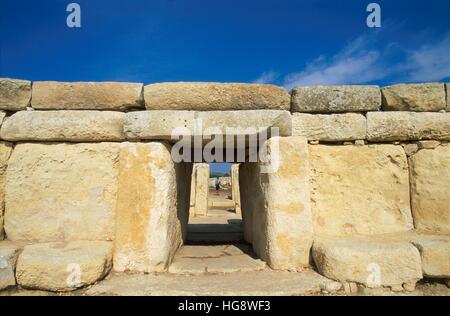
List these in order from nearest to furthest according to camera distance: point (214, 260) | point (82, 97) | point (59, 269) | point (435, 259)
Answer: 1. point (59, 269)
2. point (435, 259)
3. point (82, 97)
4. point (214, 260)

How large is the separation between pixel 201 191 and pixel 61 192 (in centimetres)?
644

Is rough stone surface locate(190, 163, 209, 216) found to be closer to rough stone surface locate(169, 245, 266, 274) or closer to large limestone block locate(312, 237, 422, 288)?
rough stone surface locate(169, 245, 266, 274)

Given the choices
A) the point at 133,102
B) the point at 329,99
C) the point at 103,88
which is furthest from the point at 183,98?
the point at 329,99

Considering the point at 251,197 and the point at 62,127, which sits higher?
the point at 62,127

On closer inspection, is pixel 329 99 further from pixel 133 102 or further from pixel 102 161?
pixel 102 161

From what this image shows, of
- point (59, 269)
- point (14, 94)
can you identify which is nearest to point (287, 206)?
point (59, 269)

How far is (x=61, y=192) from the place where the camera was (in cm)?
302

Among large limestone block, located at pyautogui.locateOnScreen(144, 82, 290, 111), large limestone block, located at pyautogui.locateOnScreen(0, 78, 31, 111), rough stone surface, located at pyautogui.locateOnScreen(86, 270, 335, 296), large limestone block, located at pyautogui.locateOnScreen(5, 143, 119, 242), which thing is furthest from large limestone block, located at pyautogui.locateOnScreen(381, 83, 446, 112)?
large limestone block, located at pyautogui.locateOnScreen(0, 78, 31, 111)

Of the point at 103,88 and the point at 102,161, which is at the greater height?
the point at 103,88

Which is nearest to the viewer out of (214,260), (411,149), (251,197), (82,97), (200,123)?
(200,123)

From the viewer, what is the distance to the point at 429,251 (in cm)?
253

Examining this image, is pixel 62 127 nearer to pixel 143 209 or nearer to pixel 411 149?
pixel 143 209

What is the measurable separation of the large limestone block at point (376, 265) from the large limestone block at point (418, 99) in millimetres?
1612

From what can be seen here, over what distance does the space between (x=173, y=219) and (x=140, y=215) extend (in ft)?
1.61
